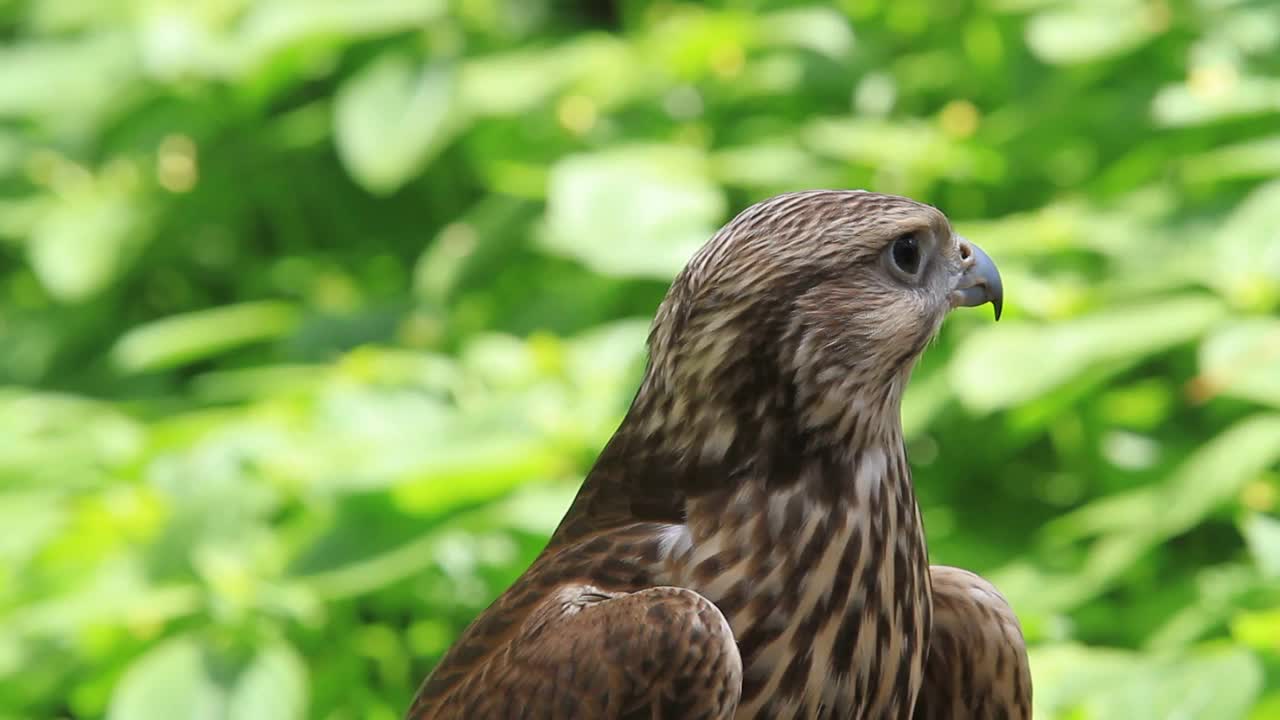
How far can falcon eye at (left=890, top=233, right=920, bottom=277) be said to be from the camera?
6.35 feet

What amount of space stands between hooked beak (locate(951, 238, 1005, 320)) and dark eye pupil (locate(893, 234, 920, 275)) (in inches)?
2.8

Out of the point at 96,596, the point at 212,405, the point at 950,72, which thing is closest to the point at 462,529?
the point at 96,596

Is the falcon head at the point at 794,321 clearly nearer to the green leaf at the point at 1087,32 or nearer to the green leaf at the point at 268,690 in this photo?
the green leaf at the point at 268,690

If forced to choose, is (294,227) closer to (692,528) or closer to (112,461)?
(112,461)

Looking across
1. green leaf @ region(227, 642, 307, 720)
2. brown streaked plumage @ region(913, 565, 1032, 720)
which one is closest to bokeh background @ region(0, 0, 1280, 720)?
green leaf @ region(227, 642, 307, 720)

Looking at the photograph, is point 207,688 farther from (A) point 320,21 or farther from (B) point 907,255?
(A) point 320,21

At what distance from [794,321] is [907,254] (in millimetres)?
166

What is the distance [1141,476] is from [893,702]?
1.58 m

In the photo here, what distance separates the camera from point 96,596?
3236mm

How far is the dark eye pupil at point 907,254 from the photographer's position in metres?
1.94

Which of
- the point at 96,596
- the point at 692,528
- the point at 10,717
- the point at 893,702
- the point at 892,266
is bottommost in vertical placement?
the point at 10,717

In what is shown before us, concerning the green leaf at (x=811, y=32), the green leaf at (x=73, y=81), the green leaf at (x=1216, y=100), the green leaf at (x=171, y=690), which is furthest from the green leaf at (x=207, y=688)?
the green leaf at (x=73, y=81)

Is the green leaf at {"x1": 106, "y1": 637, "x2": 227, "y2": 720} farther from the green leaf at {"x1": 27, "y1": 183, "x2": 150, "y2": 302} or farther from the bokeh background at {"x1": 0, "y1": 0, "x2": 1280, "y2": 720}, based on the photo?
the green leaf at {"x1": 27, "y1": 183, "x2": 150, "y2": 302}

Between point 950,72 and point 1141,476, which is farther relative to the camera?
point 950,72
